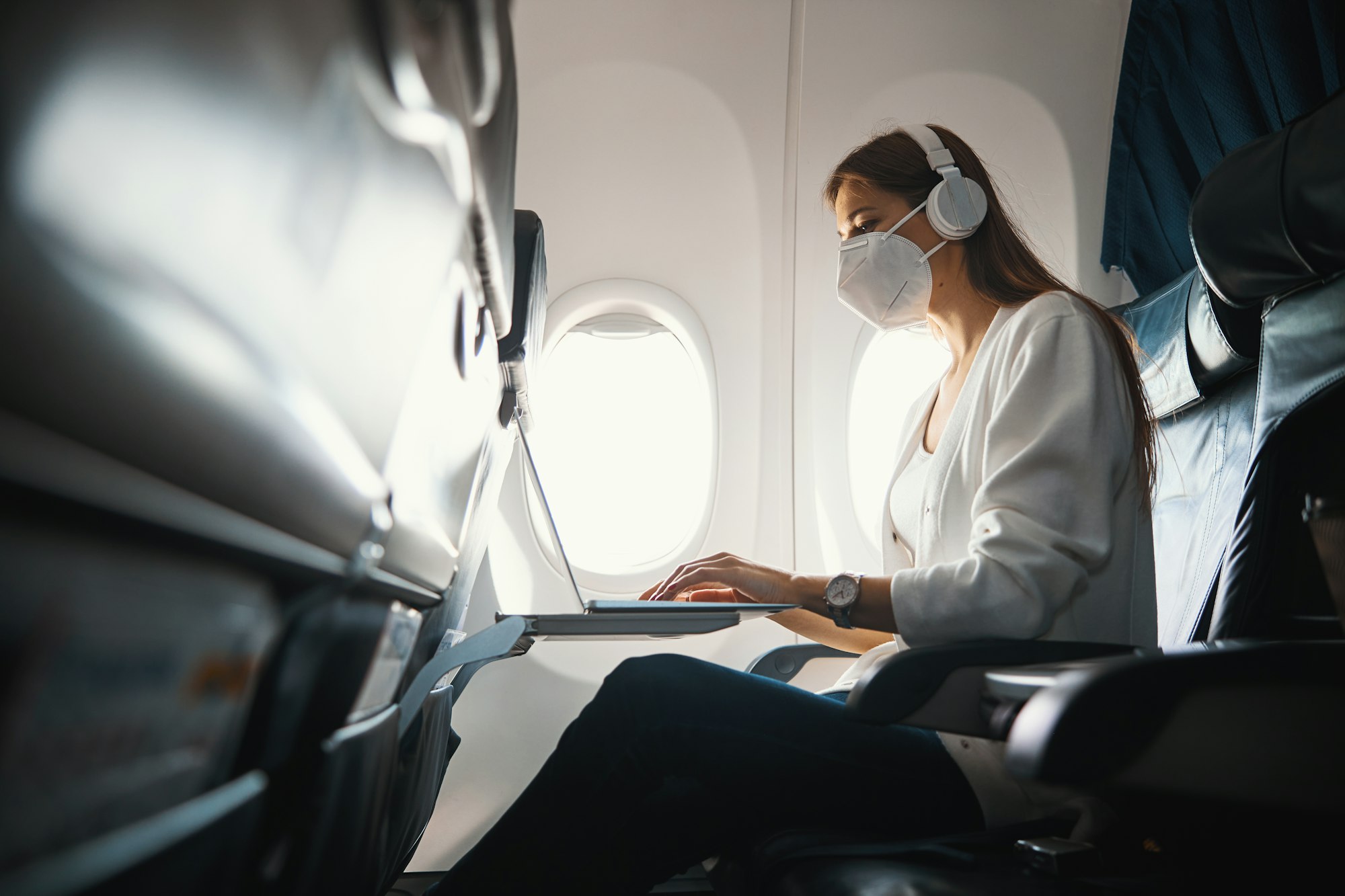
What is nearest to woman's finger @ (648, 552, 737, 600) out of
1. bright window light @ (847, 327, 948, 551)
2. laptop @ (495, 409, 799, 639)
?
laptop @ (495, 409, 799, 639)

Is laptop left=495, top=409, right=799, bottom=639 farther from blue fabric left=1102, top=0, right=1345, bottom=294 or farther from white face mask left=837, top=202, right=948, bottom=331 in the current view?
blue fabric left=1102, top=0, right=1345, bottom=294

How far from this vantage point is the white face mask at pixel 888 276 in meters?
1.57

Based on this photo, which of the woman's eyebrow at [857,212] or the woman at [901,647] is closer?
the woman at [901,647]

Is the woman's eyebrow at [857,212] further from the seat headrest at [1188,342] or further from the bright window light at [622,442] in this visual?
the bright window light at [622,442]

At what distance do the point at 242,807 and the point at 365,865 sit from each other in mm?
308

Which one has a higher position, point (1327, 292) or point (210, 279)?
point (1327, 292)

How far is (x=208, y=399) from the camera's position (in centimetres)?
32

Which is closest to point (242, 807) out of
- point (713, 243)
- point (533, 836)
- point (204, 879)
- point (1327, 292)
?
point (204, 879)

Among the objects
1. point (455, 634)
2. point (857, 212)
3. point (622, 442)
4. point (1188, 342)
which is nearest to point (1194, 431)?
point (1188, 342)

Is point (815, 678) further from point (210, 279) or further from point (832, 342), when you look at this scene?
point (210, 279)

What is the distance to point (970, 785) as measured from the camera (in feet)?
3.36

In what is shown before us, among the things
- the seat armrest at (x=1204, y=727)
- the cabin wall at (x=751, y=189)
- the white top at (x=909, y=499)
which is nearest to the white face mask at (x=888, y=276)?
the white top at (x=909, y=499)

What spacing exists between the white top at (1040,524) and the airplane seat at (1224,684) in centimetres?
12

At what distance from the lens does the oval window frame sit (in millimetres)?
2537
